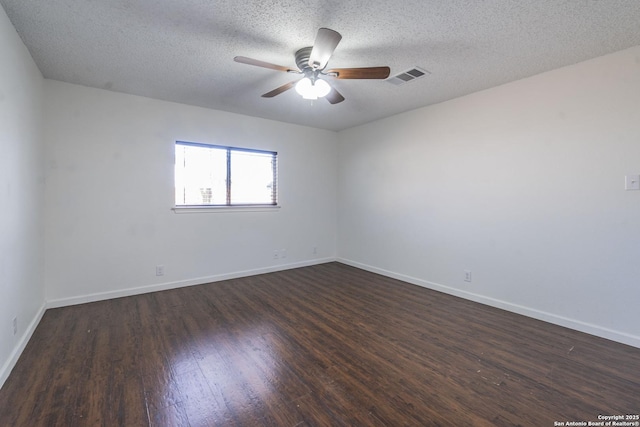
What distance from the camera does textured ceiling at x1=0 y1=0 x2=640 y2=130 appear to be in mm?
1860

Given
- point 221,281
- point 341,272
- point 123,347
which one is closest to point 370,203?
point 341,272

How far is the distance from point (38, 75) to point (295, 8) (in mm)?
2766

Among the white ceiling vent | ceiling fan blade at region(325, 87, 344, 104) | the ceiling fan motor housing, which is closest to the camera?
the ceiling fan motor housing

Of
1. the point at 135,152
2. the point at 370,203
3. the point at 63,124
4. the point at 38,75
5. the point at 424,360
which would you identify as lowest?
the point at 424,360

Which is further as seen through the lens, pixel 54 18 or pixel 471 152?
pixel 471 152

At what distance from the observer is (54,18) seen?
1.98 meters

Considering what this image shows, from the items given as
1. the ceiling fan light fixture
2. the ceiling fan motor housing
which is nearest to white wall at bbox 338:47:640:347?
the ceiling fan light fixture

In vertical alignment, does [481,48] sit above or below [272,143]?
above

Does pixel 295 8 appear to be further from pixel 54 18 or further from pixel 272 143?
pixel 272 143

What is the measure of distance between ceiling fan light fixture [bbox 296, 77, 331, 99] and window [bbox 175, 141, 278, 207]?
2146 mm

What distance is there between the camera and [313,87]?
7.80ft

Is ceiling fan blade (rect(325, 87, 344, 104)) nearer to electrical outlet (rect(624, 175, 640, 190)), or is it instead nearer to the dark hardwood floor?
the dark hardwood floor

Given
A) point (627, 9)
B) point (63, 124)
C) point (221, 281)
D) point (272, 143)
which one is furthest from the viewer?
point (272, 143)

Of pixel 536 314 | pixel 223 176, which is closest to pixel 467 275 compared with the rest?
pixel 536 314
